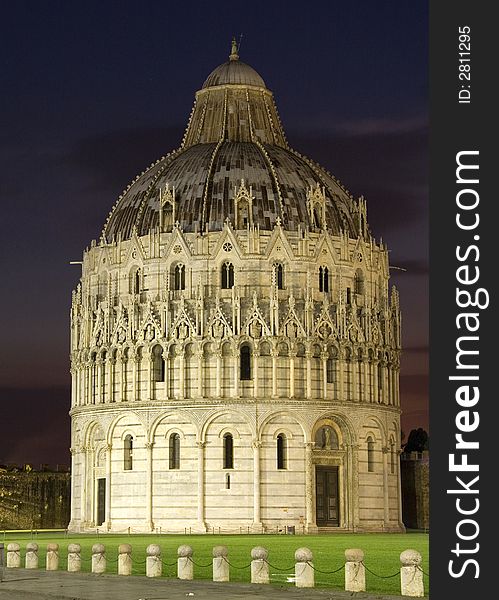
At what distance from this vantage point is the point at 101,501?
92.9 meters

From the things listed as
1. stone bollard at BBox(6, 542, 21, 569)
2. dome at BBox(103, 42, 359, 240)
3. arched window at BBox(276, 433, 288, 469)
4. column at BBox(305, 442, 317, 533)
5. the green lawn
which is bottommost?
the green lawn

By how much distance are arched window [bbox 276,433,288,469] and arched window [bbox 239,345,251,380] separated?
424cm

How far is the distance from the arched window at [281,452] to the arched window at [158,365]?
805 centimetres

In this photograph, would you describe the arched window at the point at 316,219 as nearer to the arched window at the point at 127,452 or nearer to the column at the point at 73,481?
the arched window at the point at 127,452

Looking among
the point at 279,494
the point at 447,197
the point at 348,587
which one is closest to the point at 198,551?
the point at 348,587

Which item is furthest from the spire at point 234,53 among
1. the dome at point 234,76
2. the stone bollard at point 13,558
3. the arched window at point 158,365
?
the stone bollard at point 13,558

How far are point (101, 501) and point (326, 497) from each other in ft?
47.9

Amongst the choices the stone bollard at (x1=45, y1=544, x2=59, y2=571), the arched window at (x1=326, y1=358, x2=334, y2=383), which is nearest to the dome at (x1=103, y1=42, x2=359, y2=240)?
the arched window at (x1=326, y1=358, x2=334, y2=383)

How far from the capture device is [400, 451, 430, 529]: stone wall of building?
99125mm

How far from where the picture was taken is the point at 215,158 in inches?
3686

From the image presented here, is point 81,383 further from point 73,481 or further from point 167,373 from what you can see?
point 167,373

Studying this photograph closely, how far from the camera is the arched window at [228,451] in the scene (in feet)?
289

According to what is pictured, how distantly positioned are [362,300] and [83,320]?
711 inches

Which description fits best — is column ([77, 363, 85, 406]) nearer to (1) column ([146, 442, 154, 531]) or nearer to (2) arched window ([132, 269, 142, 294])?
(2) arched window ([132, 269, 142, 294])
